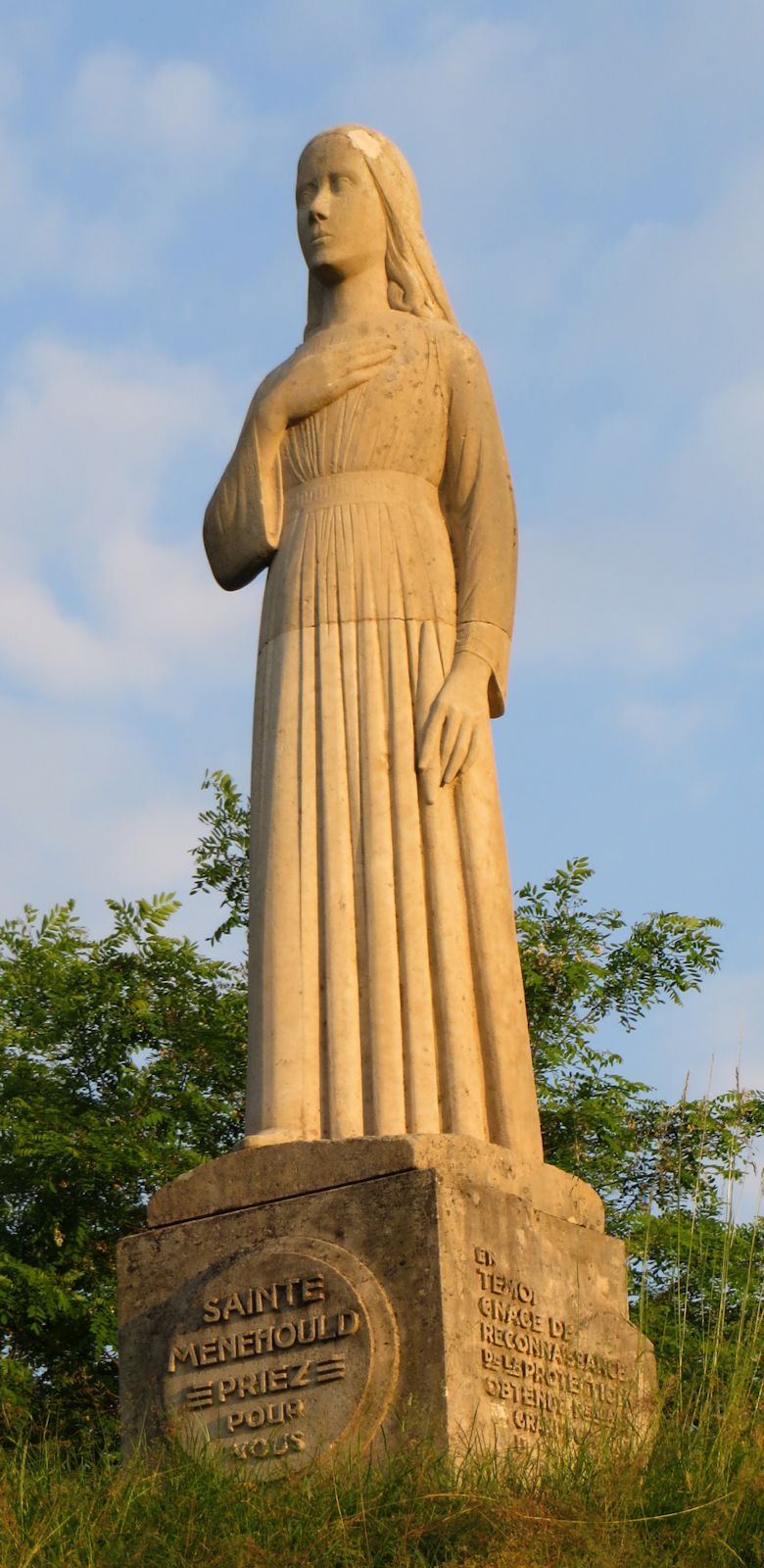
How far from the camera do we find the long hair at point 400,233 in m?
9.77

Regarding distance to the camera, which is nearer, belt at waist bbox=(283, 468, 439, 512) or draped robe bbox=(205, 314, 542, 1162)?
draped robe bbox=(205, 314, 542, 1162)

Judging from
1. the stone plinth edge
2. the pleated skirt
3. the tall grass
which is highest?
the pleated skirt

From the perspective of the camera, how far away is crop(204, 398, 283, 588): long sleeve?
31.2 feet

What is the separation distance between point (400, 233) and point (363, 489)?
1221mm

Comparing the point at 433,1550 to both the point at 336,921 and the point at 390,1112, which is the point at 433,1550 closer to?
the point at 390,1112

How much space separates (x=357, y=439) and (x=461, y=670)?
109 cm

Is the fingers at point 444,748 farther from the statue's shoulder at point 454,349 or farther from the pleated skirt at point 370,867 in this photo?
the statue's shoulder at point 454,349

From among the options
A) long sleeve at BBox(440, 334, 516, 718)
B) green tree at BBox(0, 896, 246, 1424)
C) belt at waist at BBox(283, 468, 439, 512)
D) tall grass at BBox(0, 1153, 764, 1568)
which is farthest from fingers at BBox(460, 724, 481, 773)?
green tree at BBox(0, 896, 246, 1424)

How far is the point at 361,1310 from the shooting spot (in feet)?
25.0

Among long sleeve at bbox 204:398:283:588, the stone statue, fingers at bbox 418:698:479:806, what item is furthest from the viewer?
long sleeve at bbox 204:398:283:588

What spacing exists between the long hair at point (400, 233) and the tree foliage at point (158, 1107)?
6625mm

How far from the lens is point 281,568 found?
9.45m

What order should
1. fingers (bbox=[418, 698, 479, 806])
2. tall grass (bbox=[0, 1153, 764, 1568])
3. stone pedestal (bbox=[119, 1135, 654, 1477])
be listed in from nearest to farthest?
tall grass (bbox=[0, 1153, 764, 1568]) → stone pedestal (bbox=[119, 1135, 654, 1477]) → fingers (bbox=[418, 698, 479, 806])

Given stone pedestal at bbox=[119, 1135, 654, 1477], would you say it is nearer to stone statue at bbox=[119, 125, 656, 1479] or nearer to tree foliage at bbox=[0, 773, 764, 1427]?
stone statue at bbox=[119, 125, 656, 1479]
